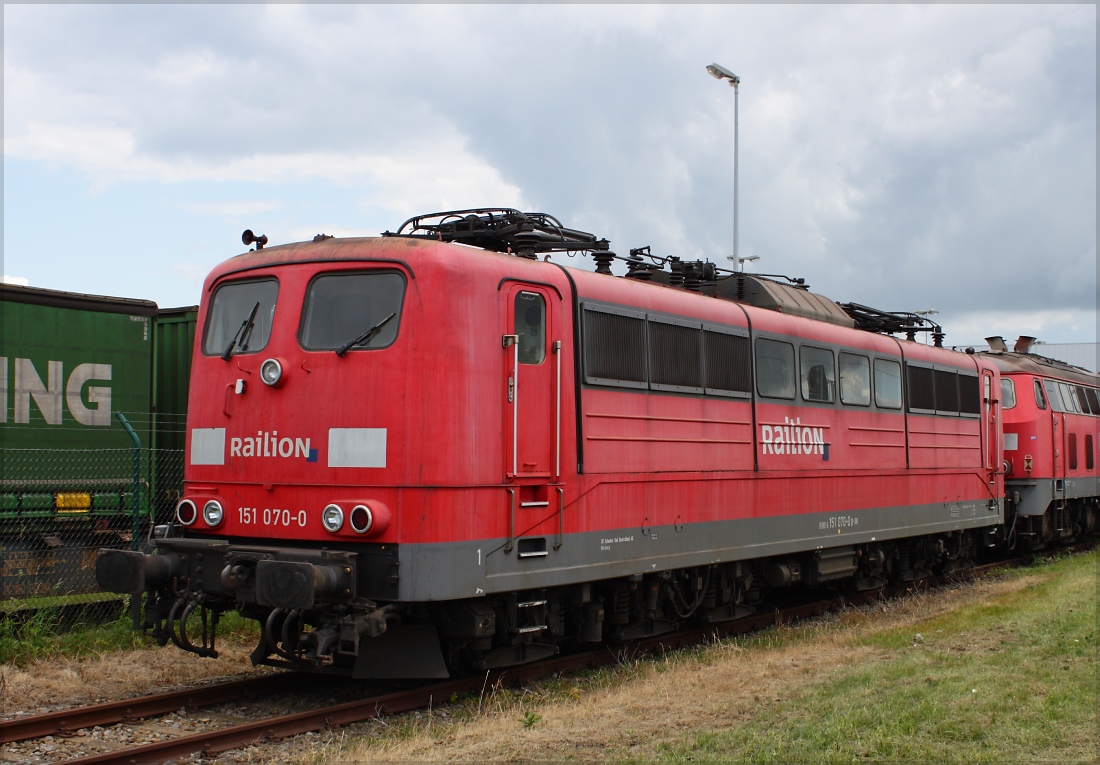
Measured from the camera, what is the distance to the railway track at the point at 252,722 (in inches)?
269

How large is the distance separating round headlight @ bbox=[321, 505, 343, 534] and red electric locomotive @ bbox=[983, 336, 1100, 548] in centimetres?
1383

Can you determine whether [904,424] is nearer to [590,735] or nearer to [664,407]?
[664,407]

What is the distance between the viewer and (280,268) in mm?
8328

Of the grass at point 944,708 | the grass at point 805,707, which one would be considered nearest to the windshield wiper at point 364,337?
the grass at point 805,707

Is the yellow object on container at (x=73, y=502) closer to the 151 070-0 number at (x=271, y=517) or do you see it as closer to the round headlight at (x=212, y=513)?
the round headlight at (x=212, y=513)

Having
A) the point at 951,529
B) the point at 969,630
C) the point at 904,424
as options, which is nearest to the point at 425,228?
the point at 969,630

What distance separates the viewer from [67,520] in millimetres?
11016

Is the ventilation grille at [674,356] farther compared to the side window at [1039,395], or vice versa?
the side window at [1039,395]

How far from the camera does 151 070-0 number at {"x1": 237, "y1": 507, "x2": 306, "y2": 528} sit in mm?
7802

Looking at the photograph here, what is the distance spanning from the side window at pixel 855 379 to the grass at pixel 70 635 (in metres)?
7.07

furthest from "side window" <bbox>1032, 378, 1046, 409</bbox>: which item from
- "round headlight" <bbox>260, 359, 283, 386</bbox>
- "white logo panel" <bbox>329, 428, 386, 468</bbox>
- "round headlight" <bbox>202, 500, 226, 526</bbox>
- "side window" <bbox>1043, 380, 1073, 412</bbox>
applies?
"round headlight" <bbox>202, 500, 226, 526</bbox>

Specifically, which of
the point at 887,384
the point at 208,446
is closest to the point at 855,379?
the point at 887,384

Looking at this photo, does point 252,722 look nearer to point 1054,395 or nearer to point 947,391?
point 947,391

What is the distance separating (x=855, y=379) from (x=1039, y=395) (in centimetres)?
890
